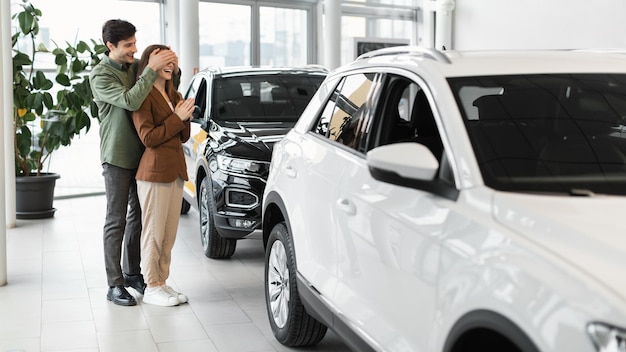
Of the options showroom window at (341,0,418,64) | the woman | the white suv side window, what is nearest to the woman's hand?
the woman

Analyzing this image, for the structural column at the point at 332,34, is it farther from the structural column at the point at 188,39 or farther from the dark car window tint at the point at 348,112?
the dark car window tint at the point at 348,112

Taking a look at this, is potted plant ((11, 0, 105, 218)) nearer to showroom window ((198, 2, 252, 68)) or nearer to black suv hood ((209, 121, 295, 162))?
black suv hood ((209, 121, 295, 162))

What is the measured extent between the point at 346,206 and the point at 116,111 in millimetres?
2354

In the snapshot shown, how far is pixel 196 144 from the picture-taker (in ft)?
22.6

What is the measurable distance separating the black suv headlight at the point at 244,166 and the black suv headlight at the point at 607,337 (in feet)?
14.3

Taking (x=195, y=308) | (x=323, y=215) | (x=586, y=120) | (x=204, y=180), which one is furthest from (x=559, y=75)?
(x=204, y=180)

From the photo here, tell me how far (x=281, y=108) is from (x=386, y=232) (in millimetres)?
4287

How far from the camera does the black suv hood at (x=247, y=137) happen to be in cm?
607

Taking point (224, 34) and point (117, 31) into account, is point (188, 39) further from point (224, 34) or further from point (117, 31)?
point (117, 31)

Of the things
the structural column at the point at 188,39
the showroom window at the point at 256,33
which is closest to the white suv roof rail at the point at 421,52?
the structural column at the point at 188,39

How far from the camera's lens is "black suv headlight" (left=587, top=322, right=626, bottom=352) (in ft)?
5.65

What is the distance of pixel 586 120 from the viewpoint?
290cm

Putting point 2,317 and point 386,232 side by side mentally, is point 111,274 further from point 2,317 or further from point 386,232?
point 386,232

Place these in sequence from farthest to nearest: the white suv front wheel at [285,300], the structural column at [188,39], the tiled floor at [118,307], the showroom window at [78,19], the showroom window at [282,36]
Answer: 1. the showroom window at [282,36]
2. the structural column at [188,39]
3. the showroom window at [78,19]
4. the tiled floor at [118,307]
5. the white suv front wheel at [285,300]
